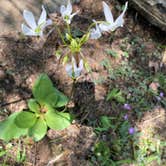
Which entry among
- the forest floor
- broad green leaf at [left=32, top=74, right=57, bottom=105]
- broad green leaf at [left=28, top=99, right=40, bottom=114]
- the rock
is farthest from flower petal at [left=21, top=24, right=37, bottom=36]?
the rock

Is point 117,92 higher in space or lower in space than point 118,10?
lower

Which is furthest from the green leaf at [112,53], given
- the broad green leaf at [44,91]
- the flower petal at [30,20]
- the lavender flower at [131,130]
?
the flower petal at [30,20]

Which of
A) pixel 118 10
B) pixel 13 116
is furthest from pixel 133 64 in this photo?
pixel 13 116

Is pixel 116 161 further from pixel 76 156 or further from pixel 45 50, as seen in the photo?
pixel 45 50

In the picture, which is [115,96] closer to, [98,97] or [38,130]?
[98,97]

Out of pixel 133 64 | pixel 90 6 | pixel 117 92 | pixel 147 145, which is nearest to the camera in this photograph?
pixel 147 145

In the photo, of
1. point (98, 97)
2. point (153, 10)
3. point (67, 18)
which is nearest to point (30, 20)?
→ point (67, 18)

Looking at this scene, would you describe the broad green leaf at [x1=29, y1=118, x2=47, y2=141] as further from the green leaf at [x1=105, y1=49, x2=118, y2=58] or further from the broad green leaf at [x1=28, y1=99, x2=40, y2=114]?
the green leaf at [x1=105, y1=49, x2=118, y2=58]
